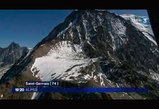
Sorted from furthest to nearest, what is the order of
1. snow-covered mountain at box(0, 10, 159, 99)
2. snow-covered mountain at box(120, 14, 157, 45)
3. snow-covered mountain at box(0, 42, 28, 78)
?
snow-covered mountain at box(120, 14, 157, 45) → snow-covered mountain at box(0, 42, 28, 78) → snow-covered mountain at box(0, 10, 159, 99)

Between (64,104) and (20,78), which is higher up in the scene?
(20,78)

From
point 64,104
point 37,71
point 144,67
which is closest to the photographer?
point 64,104

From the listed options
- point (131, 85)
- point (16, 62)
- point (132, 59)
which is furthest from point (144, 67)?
point (16, 62)

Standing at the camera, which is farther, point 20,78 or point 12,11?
point 12,11
